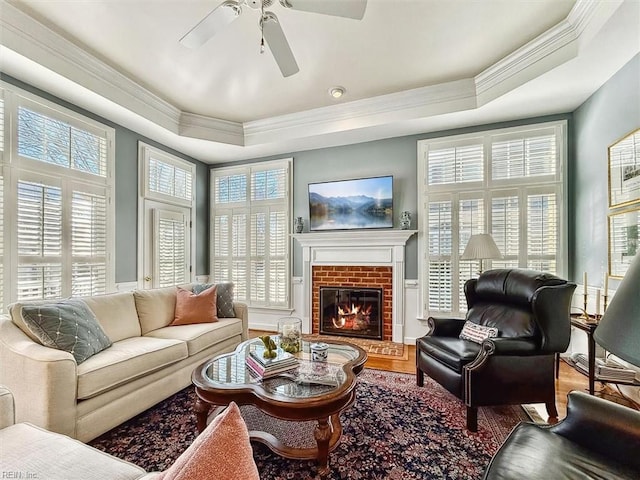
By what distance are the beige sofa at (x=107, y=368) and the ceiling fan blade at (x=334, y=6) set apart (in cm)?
257

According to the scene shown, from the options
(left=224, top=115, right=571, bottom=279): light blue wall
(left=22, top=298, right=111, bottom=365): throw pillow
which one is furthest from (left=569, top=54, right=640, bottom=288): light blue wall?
(left=22, top=298, right=111, bottom=365): throw pillow

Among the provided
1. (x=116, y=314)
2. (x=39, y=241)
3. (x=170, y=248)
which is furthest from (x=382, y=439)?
(x=170, y=248)

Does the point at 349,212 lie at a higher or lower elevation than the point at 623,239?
higher

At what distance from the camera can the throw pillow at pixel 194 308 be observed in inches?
125

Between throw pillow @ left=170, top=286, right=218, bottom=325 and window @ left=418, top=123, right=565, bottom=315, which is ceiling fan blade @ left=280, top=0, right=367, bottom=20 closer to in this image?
window @ left=418, top=123, right=565, bottom=315

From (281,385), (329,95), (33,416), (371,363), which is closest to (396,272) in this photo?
(371,363)

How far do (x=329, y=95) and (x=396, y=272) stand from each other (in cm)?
239

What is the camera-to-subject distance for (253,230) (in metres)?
4.99

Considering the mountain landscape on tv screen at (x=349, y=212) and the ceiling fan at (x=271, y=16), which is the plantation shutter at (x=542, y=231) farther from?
the ceiling fan at (x=271, y=16)

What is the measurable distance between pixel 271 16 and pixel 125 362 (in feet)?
A: 8.44

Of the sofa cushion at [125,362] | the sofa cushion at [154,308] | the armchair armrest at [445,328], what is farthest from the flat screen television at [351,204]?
the sofa cushion at [125,362]

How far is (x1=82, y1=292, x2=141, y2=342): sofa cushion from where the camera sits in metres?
2.58

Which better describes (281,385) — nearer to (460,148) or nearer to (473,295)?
(473,295)

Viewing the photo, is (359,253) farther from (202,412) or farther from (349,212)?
(202,412)
